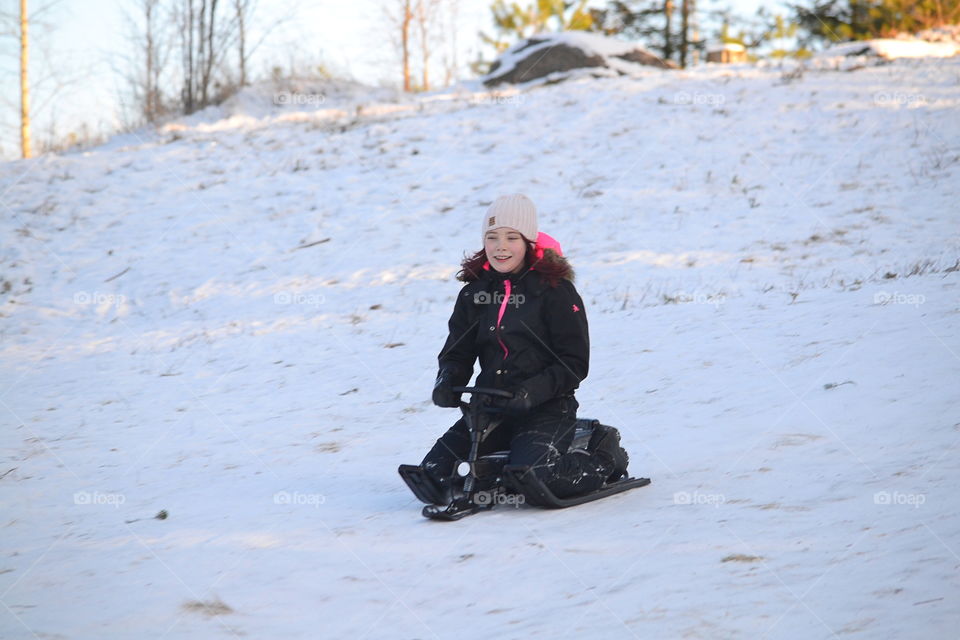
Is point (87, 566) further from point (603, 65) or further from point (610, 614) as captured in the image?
point (603, 65)

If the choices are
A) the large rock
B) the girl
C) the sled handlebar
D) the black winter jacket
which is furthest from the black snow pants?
the large rock

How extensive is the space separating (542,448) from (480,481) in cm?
41

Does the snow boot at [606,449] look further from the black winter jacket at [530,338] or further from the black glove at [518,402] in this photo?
the black glove at [518,402]

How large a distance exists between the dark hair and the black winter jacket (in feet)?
0.12

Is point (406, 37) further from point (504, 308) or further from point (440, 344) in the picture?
point (504, 308)

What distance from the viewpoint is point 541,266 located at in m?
4.55

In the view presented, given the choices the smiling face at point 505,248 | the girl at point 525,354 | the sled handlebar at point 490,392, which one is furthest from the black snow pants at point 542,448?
the smiling face at point 505,248

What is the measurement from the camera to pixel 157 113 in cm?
2459

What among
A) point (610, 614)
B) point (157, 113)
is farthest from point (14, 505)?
point (157, 113)

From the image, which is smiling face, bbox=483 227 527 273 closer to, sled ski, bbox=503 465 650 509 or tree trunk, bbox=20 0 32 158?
sled ski, bbox=503 465 650 509

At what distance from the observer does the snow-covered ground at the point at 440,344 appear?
3.18m

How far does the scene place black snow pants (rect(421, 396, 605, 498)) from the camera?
166 inches

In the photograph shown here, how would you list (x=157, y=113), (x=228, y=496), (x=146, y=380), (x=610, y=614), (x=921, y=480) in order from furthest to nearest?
(x=157, y=113) → (x=146, y=380) → (x=228, y=496) → (x=921, y=480) → (x=610, y=614)

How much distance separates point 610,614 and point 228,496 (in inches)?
111
